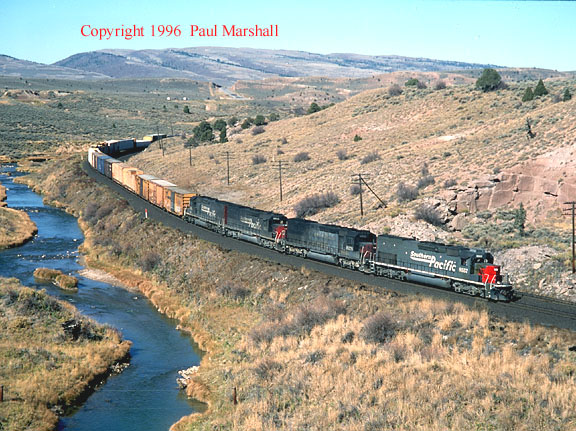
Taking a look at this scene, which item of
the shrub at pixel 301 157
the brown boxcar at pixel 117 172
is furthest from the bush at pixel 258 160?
the brown boxcar at pixel 117 172

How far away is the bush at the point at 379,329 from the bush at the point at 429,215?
23.0m

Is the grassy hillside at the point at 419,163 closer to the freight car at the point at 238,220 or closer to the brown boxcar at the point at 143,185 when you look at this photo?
the freight car at the point at 238,220

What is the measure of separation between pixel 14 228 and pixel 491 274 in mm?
53322

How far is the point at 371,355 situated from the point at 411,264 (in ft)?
37.9

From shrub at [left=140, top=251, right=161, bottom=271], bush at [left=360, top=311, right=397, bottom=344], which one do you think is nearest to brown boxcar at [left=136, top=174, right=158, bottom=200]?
shrub at [left=140, top=251, right=161, bottom=271]

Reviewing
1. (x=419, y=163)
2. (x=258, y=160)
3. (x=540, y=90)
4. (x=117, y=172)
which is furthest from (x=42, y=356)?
(x=540, y=90)

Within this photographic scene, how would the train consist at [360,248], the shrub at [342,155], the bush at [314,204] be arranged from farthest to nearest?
the shrub at [342,155], the bush at [314,204], the train consist at [360,248]

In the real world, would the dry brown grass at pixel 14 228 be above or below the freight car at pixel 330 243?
below

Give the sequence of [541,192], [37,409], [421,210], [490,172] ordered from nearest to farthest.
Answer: [37,409] < [541,192] < [421,210] < [490,172]

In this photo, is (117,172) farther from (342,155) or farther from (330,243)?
(330,243)

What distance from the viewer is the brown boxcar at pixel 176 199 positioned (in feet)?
210

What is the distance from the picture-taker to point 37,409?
2838 cm

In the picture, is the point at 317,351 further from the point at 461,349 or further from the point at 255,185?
the point at 255,185

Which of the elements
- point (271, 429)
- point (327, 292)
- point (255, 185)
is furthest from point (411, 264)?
point (255, 185)
